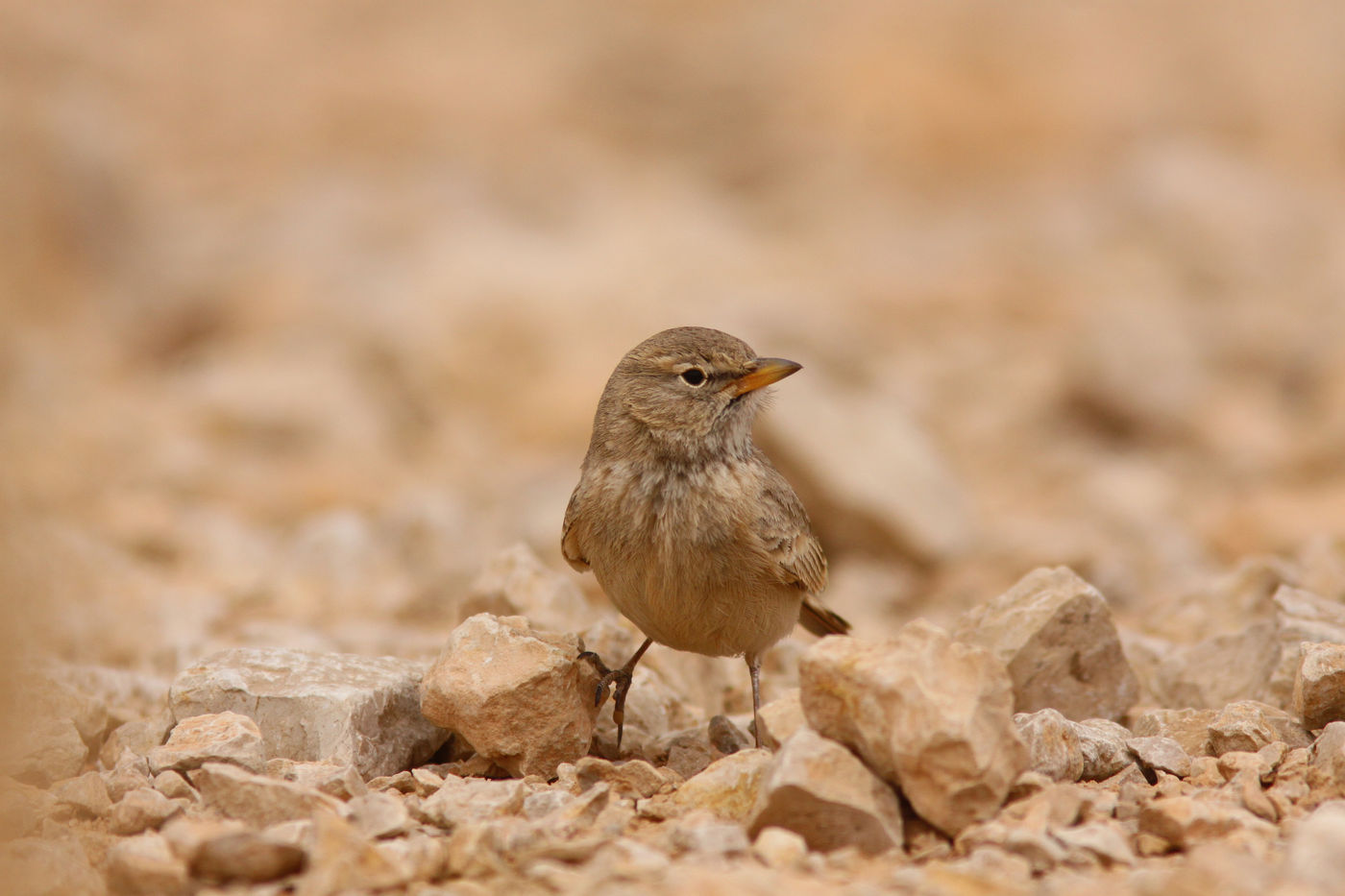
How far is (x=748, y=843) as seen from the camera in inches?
140

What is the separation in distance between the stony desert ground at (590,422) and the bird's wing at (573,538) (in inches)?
11.7

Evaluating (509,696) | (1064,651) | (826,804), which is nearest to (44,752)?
(509,696)

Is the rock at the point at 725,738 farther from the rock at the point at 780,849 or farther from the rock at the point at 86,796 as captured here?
the rock at the point at 86,796

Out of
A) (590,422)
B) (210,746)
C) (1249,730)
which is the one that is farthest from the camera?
(590,422)

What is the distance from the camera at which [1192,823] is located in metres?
3.53

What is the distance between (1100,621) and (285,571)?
482 centimetres

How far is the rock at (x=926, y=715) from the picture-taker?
3.50 metres

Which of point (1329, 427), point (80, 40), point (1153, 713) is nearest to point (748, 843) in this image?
point (1153, 713)

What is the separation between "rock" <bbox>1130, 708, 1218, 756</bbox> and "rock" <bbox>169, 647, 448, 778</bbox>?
237 cm

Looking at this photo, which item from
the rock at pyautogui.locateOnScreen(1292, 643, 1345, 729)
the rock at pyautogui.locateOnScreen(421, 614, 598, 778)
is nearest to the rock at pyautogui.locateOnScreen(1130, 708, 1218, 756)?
the rock at pyautogui.locateOnScreen(1292, 643, 1345, 729)

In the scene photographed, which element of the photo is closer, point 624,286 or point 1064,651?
point 1064,651

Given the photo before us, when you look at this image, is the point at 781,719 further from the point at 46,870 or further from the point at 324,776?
the point at 46,870

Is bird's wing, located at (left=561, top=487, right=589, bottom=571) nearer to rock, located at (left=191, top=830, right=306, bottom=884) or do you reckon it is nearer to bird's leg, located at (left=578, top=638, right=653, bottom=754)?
bird's leg, located at (left=578, top=638, right=653, bottom=754)

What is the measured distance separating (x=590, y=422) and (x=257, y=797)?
701cm
